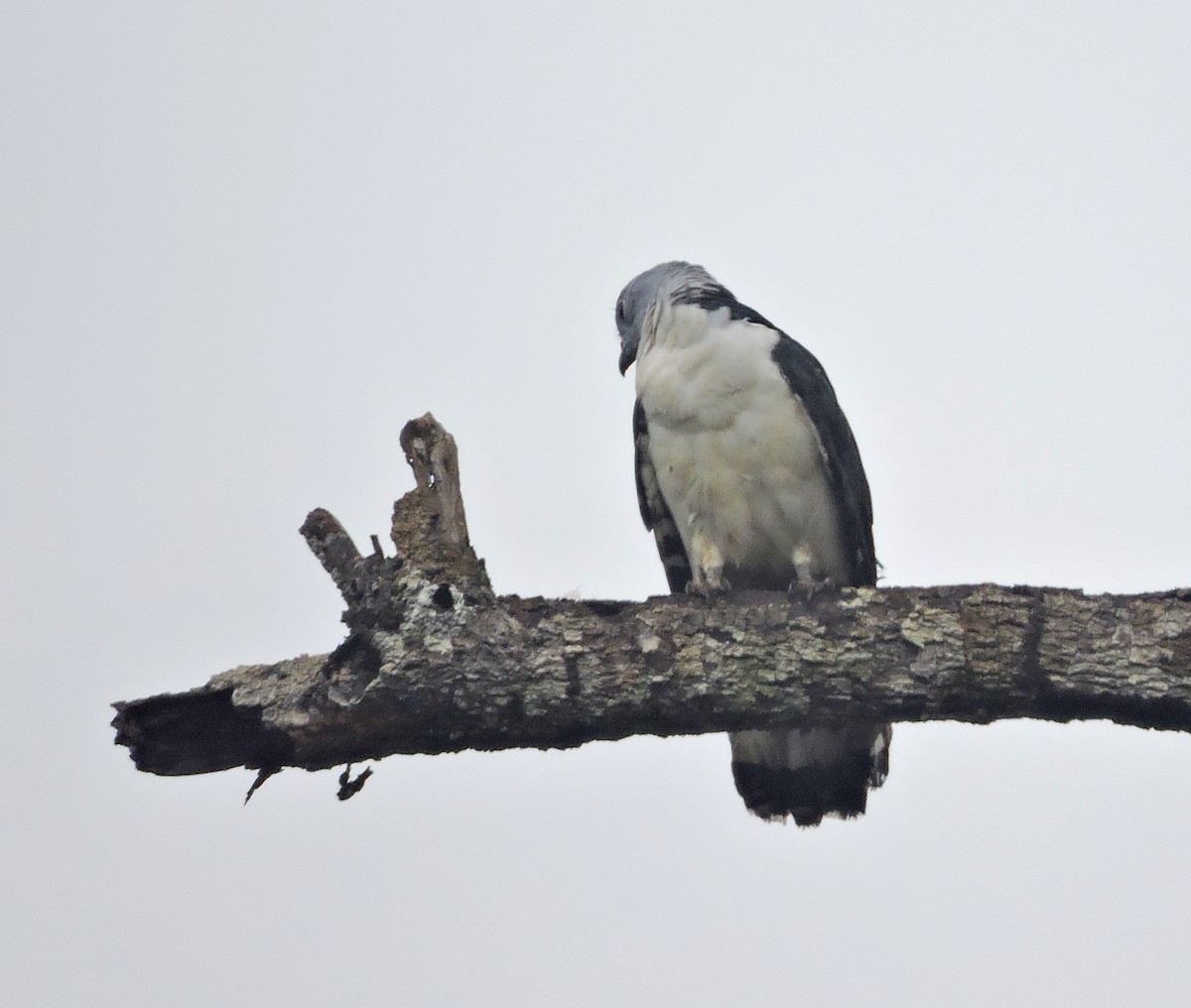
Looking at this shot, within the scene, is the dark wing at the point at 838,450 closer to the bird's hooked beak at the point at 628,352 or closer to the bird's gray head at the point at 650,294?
the bird's gray head at the point at 650,294

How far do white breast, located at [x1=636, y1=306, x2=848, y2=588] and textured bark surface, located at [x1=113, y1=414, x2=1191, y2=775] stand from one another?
65.1 inches

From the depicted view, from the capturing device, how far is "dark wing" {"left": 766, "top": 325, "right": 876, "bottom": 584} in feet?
18.6

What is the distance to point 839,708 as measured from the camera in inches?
155

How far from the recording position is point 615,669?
3.91 meters

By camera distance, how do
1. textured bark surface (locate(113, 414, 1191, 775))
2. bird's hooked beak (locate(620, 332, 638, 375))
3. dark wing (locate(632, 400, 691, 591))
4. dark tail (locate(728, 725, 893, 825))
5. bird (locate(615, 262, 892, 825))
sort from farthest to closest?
bird's hooked beak (locate(620, 332, 638, 375)), dark wing (locate(632, 400, 691, 591)), bird (locate(615, 262, 892, 825)), dark tail (locate(728, 725, 893, 825)), textured bark surface (locate(113, 414, 1191, 775))

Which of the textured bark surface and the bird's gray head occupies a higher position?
the bird's gray head

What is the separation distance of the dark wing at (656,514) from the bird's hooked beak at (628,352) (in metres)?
0.47

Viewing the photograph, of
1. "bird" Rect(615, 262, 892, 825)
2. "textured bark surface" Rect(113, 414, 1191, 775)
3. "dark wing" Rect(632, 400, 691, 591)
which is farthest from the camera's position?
"dark wing" Rect(632, 400, 691, 591)

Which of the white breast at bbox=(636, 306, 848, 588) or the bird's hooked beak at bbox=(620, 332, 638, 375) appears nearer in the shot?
the white breast at bbox=(636, 306, 848, 588)

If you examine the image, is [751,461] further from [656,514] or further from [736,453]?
[656,514]

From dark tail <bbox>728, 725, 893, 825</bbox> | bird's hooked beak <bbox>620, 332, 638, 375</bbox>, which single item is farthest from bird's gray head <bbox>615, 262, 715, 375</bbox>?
dark tail <bbox>728, 725, 893, 825</bbox>

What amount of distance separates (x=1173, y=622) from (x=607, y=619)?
1619 millimetres

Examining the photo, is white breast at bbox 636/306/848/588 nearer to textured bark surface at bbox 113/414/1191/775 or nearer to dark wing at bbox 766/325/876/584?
dark wing at bbox 766/325/876/584

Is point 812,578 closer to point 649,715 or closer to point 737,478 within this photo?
point 737,478
